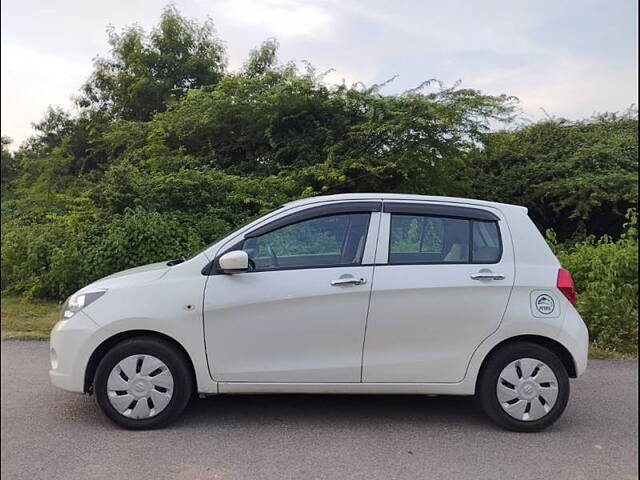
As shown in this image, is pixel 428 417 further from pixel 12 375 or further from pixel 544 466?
pixel 12 375

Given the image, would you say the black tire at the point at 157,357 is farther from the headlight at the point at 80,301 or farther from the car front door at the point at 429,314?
the car front door at the point at 429,314

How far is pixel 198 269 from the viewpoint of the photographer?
13.7 feet

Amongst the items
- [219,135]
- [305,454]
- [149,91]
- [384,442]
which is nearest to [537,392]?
[384,442]

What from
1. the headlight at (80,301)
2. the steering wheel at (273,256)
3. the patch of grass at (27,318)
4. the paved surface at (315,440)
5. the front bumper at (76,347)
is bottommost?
the paved surface at (315,440)

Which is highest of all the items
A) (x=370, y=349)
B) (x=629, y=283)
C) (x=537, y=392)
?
(x=629, y=283)

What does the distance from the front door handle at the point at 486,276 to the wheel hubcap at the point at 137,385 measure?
2.24 metres

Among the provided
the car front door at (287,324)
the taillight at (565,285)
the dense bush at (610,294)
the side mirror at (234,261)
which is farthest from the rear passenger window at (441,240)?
the dense bush at (610,294)

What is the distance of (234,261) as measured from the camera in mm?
4039

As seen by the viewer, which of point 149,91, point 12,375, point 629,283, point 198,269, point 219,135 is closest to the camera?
point 198,269

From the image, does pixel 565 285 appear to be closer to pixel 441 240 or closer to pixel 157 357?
pixel 441 240

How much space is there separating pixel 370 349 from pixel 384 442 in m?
0.62

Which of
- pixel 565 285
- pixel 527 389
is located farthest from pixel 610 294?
pixel 527 389

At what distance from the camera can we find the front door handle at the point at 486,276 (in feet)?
13.6

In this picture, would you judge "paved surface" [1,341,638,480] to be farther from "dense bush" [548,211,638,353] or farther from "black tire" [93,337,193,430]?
"dense bush" [548,211,638,353]
